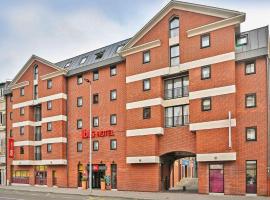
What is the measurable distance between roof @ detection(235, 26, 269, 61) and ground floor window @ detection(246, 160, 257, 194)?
870cm

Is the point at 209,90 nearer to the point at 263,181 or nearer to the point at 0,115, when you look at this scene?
the point at 263,181

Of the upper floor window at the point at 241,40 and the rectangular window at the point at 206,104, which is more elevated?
the upper floor window at the point at 241,40

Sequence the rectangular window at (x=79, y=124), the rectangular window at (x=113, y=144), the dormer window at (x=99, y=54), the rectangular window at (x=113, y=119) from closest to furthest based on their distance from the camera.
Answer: the rectangular window at (x=113, y=144) < the rectangular window at (x=113, y=119) < the rectangular window at (x=79, y=124) < the dormer window at (x=99, y=54)

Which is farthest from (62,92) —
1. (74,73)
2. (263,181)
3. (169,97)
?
(263,181)

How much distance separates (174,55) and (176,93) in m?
3.60

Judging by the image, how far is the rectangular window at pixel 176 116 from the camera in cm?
3541

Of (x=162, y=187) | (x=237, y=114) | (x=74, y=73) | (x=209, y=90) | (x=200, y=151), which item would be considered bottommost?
(x=162, y=187)

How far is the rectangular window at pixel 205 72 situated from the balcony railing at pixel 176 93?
7.75 ft

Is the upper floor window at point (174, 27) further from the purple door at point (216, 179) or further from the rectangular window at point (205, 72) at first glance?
the purple door at point (216, 179)

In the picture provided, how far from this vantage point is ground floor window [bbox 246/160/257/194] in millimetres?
30503

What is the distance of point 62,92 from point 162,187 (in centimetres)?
1726

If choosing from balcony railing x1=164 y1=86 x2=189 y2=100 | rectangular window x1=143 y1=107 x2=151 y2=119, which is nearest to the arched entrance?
rectangular window x1=143 y1=107 x2=151 y2=119

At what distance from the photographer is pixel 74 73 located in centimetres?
4553

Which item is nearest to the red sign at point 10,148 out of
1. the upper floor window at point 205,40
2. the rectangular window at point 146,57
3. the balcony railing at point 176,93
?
the rectangular window at point 146,57
